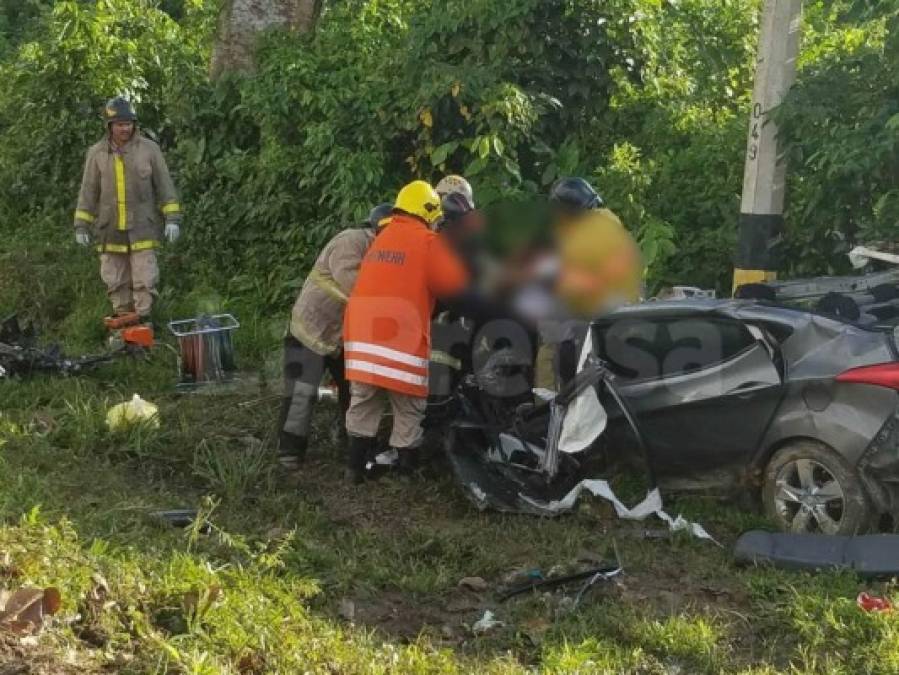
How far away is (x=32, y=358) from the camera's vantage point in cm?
796

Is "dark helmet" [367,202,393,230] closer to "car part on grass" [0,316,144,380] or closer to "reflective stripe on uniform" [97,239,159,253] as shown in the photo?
"car part on grass" [0,316,144,380]

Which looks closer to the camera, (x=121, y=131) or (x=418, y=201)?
(x=418, y=201)

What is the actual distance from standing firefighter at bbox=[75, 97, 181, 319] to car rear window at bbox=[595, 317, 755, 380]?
4.47m

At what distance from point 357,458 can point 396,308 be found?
0.93 m

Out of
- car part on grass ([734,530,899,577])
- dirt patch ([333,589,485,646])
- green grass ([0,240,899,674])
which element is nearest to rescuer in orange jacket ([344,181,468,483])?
green grass ([0,240,899,674])

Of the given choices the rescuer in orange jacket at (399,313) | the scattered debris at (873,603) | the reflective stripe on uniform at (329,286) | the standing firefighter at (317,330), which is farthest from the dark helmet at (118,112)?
the scattered debris at (873,603)

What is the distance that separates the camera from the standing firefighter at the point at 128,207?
30.5ft

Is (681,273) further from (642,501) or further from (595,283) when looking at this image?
(642,501)

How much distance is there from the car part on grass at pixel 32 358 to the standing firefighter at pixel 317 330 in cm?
200

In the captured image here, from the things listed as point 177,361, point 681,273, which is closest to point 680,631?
point 681,273

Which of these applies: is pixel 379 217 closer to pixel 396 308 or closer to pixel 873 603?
pixel 396 308

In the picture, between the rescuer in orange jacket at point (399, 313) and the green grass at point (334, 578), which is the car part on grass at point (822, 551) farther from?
the rescuer in orange jacket at point (399, 313)

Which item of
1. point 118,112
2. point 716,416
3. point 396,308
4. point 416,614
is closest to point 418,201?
point 396,308

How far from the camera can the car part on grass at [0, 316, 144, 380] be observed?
7.87 m
